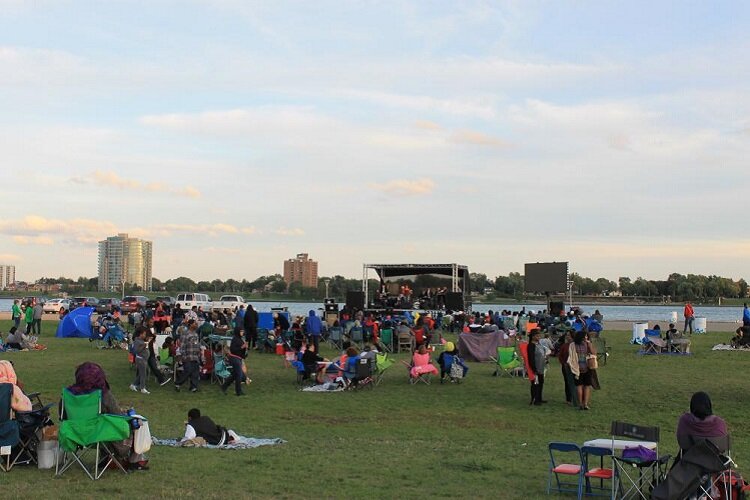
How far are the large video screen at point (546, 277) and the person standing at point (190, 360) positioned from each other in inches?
1113

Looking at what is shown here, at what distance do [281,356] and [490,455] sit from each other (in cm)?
1286

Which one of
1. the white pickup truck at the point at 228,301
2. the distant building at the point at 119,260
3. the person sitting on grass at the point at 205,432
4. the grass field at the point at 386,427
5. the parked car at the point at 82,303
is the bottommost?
the grass field at the point at 386,427

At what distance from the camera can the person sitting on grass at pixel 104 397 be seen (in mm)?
7543

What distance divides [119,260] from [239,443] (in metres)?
124

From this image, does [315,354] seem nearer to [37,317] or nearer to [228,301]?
[37,317]

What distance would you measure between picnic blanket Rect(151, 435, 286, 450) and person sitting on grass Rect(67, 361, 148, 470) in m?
1.40

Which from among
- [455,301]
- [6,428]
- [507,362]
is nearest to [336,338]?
→ [507,362]

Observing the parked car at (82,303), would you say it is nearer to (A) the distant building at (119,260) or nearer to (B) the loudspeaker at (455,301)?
(B) the loudspeaker at (455,301)

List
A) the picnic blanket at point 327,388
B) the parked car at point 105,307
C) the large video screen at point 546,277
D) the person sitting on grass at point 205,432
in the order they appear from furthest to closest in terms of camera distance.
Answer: the large video screen at point 546,277 → the parked car at point 105,307 → the picnic blanket at point 327,388 → the person sitting on grass at point 205,432

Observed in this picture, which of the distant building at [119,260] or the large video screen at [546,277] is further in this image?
the distant building at [119,260]

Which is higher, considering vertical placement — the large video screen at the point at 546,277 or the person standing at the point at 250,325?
the large video screen at the point at 546,277

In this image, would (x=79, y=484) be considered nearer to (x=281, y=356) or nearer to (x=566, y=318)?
(x=281, y=356)

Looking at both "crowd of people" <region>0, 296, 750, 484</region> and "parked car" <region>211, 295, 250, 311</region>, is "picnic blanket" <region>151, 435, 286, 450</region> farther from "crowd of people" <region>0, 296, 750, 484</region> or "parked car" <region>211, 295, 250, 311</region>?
"parked car" <region>211, 295, 250, 311</region>

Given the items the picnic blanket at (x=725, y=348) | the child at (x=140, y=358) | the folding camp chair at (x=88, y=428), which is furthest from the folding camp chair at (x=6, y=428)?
the picnic blanket at (x=725, y=348)
